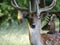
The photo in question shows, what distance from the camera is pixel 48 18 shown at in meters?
10.0

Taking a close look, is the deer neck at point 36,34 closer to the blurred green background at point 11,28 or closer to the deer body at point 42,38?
the deer body at point 42,38

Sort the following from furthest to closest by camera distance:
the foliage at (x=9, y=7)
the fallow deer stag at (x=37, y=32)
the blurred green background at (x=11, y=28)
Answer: the blurred green background at (x=11, y=28), the foliage at (x=9, y=7), the fallow deer stag at (x=37, y=32)

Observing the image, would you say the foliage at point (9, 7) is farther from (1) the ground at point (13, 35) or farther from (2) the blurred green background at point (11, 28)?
(1) the ground at point (13, 35)

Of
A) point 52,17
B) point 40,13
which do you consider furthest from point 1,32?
point 40,13

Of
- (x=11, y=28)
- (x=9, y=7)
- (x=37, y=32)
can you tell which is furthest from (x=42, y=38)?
(x=11, y=28)

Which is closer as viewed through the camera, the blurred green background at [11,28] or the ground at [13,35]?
the blurred green background at [11,28]

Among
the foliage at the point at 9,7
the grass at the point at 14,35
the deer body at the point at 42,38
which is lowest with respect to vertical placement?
the grass at the point at 14,35

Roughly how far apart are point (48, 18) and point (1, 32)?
338 cm

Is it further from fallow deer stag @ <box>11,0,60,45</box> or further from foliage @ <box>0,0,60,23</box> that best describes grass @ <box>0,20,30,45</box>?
fallow deer stag @ <box>11,0,60,45</box>

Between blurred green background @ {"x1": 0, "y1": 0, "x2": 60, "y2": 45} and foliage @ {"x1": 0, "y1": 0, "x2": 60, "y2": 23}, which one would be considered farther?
blurred green background @ {"x1": 0, "y1": 0, "x2": 60, "y2": 45}

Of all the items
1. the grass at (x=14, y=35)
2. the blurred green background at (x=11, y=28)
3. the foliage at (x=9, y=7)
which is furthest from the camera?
the grass at (x=14, y=35)

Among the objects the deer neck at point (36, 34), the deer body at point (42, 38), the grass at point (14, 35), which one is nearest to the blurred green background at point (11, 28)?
the grass at point (14, 35)

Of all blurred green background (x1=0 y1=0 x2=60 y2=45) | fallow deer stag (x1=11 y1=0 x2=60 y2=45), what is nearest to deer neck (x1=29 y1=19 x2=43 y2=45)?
fallow deer stag (x1=11 y1=0 x2=60 y2=45)

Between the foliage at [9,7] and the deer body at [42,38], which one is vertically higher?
the foliage at [9,7]
